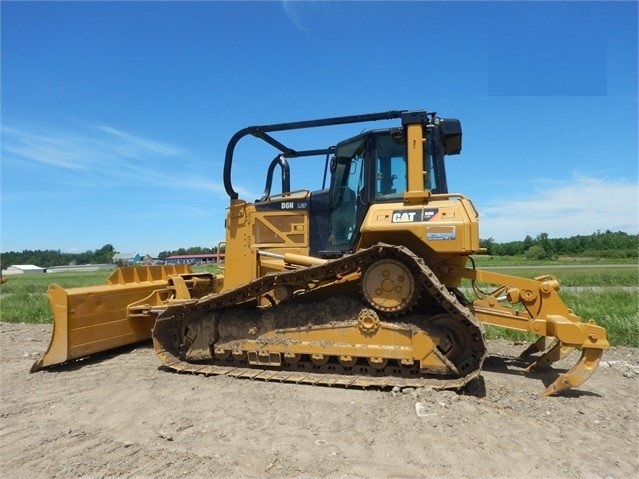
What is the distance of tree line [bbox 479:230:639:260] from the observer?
65.7m

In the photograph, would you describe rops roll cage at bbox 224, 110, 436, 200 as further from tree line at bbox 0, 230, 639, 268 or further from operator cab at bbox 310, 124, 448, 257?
tree line at bbox 0, 230, 639, 268

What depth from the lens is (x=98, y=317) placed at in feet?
23.7

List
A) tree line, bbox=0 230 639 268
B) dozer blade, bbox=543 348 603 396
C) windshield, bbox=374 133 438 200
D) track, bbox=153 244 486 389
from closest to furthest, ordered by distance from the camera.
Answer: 1. dozer blade, bbox=543 348 603 396
2. track, bbox=153 244 486 389
3. windshield, bbox=374 133 438 200
4. tree line, bbox=0 230 639 268

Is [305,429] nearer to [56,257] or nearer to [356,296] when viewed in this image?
[356,296]

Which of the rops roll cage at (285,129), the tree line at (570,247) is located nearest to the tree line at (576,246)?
the tree line at (570,247)

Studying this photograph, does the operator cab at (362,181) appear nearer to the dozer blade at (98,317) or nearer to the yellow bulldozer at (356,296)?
the yellow bulldozer at (356,296)

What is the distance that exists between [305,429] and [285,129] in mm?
4485

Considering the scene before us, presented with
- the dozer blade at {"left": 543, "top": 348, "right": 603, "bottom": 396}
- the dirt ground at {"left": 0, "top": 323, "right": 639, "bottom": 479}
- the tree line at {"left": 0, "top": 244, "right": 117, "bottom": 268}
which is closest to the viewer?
the dirt ground at {"left": 0, "top": 323, "right": 639, "bottom": 479}

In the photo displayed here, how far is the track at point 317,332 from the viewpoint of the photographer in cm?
548

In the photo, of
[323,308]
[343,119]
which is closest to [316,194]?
[343,119]

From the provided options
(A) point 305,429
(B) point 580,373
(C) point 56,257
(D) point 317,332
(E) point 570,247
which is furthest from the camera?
(C) point 56,257

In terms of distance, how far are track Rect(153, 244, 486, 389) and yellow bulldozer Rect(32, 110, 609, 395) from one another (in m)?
0.02

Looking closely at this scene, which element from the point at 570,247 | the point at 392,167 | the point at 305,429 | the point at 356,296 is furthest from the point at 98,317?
the point at 570,247

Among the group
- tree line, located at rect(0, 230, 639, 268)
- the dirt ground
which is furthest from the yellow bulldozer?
tree line, located at rect(0, 230, 639, 268)
